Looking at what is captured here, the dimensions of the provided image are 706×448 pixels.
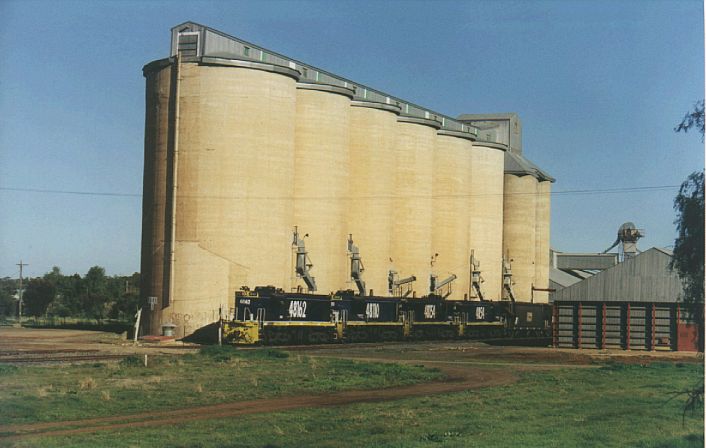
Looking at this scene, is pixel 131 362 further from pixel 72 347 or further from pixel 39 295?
pixel 39 295

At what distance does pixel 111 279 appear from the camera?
142 m

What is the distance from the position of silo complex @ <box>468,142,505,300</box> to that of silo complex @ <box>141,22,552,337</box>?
902 cm

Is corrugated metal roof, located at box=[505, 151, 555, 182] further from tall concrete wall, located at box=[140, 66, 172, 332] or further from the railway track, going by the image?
the railway track

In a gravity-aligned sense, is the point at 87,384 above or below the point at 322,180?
below

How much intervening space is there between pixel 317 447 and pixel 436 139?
253 feet

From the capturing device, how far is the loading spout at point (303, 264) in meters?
69.8

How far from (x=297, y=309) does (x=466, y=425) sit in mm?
37996

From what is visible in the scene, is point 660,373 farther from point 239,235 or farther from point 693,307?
point 239,235

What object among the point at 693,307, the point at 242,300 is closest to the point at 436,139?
the point at 242,300

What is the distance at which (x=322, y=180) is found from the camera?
2869 inches

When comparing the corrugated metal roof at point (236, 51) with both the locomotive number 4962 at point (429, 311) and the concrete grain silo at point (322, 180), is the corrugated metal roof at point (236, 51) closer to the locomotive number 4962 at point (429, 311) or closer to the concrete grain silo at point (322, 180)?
the concrete grain silo at point (322, 180)

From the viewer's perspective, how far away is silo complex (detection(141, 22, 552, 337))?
64688 mm

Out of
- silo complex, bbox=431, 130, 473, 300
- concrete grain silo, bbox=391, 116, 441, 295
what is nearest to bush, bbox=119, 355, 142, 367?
concrete grain silo, bbox=391, 116, 441, 295

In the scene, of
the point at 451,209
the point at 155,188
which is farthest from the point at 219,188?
the point at 451,209
